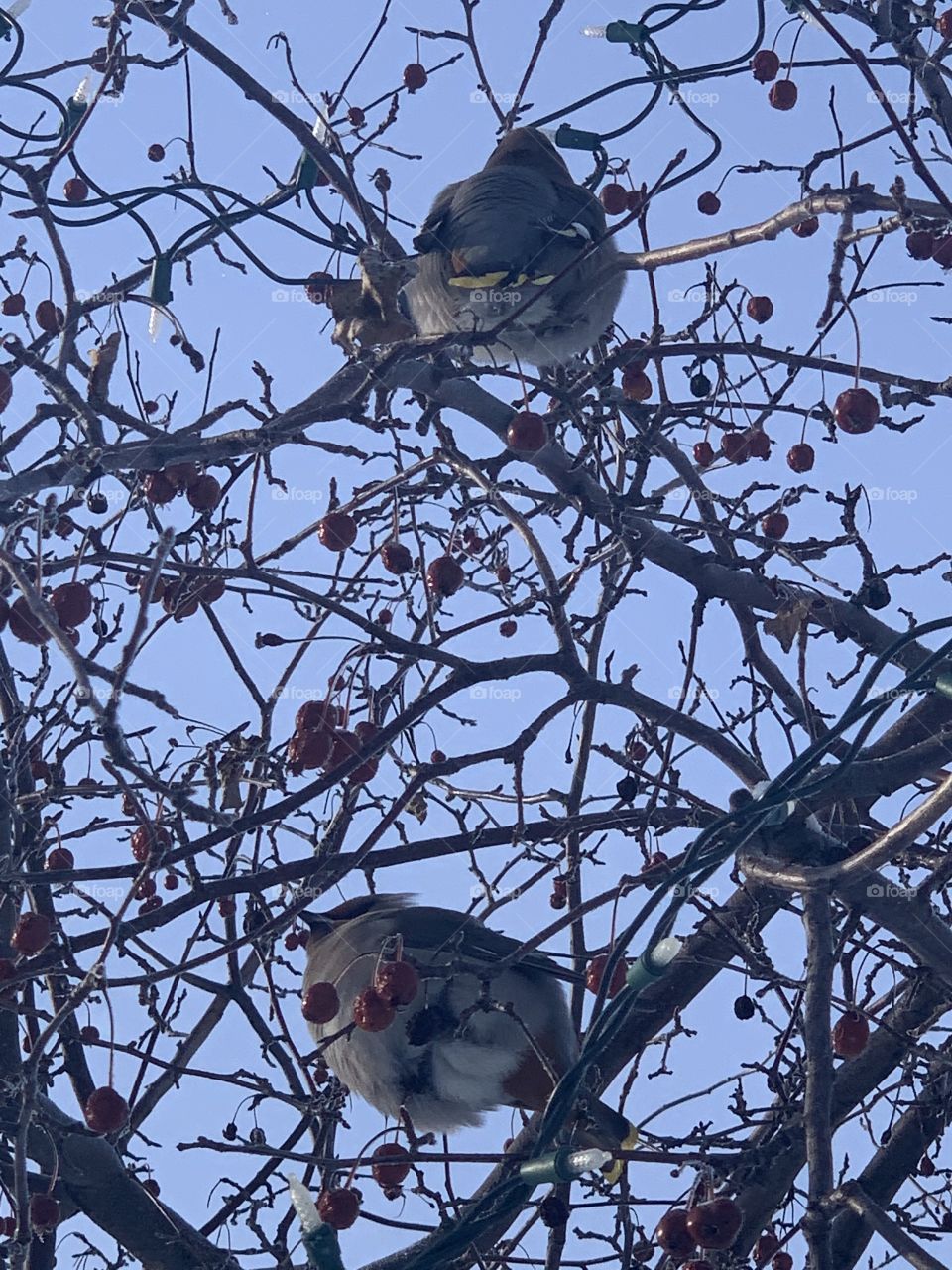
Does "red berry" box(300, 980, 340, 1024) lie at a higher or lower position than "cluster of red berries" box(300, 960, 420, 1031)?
higher

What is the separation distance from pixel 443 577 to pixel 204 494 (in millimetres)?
559

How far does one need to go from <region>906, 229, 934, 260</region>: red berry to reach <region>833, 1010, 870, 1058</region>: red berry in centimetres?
179

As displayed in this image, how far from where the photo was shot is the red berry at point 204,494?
3.34 meters

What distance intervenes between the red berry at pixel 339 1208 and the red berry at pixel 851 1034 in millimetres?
1043

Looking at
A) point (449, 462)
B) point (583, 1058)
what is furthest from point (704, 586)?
point (583, 1058)

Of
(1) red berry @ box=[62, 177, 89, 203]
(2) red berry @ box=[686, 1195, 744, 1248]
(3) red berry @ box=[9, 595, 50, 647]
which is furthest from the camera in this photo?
(1) red berry @ box=[62, 177, 89, 203]

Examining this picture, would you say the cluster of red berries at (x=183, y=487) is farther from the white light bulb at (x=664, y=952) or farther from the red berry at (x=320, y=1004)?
the white light bulb at (x=664, y=952)

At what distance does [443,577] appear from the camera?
3262mm

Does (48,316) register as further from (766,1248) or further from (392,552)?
(766,1248)

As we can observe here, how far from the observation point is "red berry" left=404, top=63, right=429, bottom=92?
450 centimetres

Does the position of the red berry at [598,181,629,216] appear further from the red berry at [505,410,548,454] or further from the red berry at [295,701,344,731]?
the red berry at [295,701,344,731]

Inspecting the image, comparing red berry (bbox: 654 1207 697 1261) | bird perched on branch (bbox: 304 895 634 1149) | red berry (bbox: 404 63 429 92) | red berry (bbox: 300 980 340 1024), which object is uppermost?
red berry (bbox: 404 63 429 92)

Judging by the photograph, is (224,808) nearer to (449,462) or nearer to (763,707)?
(449,462)

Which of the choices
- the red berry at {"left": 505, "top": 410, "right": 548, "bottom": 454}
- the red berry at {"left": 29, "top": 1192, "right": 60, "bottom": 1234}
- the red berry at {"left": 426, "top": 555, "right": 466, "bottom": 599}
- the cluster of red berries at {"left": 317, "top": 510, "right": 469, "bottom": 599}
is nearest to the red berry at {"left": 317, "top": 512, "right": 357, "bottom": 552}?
the cluster of red berries at {"left": 317, "top": 510, "right": 469, "bottom": 599}
